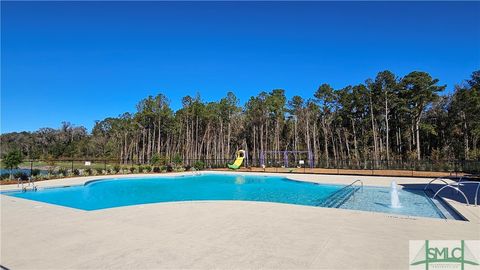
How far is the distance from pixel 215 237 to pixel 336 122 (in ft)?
111

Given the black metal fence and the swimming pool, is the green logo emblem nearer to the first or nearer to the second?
the swimming pool

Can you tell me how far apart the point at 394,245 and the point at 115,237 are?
4.04m

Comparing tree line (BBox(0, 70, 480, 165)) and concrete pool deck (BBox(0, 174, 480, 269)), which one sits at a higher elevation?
tree line (BBox(0, 70, 480, 165))

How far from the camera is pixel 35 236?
4684mm

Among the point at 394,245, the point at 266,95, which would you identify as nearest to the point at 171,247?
the point at 394,245

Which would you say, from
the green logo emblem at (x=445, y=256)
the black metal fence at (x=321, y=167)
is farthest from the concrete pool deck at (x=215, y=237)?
the black metal fence at (x=321, y=167)

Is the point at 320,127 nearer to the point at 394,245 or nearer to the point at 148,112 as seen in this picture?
the point at 148,112

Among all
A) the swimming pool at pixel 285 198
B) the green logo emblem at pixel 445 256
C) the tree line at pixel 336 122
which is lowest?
the swimming pool at pixel 285 198

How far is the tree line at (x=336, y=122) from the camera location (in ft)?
93.7

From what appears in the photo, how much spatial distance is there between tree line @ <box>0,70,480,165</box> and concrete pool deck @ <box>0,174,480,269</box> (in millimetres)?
20806

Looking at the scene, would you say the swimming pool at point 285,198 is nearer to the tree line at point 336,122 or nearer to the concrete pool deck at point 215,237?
the concrete pool deck at point 215,237

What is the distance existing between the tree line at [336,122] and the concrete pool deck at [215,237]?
68.3 feet

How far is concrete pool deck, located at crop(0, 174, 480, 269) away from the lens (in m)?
3.50

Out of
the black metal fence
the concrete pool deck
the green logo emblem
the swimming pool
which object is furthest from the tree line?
the green logo emblem
